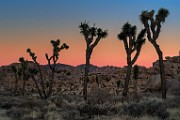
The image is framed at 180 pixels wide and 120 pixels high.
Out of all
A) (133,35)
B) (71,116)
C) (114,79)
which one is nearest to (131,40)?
(133,35)

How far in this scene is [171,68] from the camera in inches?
2643

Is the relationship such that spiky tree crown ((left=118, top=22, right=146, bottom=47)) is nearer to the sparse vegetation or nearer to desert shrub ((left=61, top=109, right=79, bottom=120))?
the sparse vegetation

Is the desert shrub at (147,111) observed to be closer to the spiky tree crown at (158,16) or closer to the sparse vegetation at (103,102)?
the sparse vegetation at (103,102)

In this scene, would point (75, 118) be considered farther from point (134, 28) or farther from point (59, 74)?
point (59, 74)

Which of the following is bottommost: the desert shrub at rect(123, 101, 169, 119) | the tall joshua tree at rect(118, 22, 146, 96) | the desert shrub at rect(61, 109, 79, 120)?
the desert shrub at rect(61, 109, 79, 120)

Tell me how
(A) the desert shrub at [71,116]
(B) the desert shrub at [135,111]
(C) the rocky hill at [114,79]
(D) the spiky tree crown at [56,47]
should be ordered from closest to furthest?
1. (A) the desert shrub at [71,116]
2. (B) the desert shrub at [135,111]
3. (D) the spiky tree crown at [56,47]
4. (C) the rocky hill at [114,79]

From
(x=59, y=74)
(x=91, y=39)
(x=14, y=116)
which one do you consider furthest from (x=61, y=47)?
(x=59, y=74)

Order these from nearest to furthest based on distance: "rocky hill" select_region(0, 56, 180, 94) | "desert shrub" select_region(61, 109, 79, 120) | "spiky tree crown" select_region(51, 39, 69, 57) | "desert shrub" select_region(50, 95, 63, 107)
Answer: "desert shrub" select_region(61, 109, 79, 120)
"desert shrub" select_region(50, 95, 63, 107)
"spiky tree crown" select_region(51, 39, 69, 57)
"rocky hill" select_region(0, 56, 180, 94)

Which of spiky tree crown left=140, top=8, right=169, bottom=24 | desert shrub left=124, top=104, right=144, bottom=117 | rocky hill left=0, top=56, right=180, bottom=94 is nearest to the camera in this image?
desert shrub left=124, top=104, right=144, bottom=117

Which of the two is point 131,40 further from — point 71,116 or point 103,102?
point 71,116

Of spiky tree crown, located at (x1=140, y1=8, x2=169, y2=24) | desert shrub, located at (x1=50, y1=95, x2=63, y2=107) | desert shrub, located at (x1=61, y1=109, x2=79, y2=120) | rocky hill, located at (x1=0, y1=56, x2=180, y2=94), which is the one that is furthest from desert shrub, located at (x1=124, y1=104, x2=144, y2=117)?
rocky hill, located at (x1=0, y1=56, x2=180, y2=94)

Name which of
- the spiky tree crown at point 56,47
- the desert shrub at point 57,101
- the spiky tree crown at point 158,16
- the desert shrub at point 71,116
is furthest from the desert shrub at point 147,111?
the spiky tree crown at point 56,47

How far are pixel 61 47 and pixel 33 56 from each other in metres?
3.48

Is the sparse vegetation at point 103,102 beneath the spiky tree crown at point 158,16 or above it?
beneath
